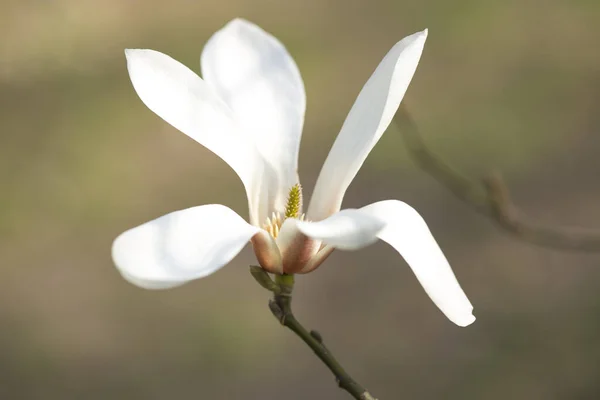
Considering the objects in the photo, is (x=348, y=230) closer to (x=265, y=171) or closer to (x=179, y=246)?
(x=179, y=246)

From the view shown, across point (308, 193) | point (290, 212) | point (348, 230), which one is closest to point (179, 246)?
point (348, 230)

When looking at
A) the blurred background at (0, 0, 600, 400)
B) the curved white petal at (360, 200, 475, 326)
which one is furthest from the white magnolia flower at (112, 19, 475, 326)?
the blurred background at (0, 0, 600, 400)

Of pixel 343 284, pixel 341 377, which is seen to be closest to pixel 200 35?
pixel 343 284

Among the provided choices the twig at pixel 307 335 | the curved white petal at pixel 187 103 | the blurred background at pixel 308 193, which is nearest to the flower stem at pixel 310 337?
the twig at pixel 307 335

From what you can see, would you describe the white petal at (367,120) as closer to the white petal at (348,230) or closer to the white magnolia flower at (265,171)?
the white magnolia flower at (265,171)

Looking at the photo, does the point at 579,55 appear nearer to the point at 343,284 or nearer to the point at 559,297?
the point at 559,297

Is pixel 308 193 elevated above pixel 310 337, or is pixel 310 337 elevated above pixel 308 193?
pixel 310 337
